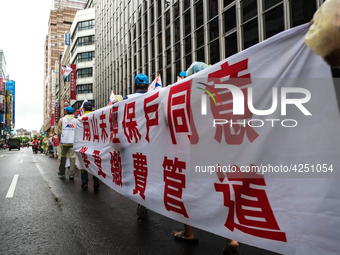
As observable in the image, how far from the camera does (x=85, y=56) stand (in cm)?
5253

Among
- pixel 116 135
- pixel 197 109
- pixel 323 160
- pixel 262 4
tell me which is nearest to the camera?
pixel 323 160

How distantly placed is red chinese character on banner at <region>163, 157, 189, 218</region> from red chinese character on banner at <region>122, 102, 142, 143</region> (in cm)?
83

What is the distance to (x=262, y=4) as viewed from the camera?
13.1 metres

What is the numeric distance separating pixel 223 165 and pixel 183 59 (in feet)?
59.0

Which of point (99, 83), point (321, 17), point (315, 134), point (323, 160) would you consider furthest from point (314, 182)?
point (99, 83)

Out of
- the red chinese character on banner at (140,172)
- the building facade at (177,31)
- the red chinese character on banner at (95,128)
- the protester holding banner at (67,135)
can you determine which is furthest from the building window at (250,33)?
the red chinese character on banner at (140,172)

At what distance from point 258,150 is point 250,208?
445 millimetres

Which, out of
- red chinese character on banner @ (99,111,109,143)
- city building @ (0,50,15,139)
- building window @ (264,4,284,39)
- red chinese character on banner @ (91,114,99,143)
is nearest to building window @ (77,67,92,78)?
city building @ (0,50,15,139)

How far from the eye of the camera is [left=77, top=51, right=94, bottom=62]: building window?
2056 inches

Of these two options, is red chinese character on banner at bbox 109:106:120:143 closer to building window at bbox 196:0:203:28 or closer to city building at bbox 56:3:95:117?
building window at bbox 196:0:203:28

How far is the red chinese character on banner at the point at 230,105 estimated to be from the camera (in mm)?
2324

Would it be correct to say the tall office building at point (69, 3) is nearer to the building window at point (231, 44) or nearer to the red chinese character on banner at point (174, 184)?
the building window at point (231, 44)

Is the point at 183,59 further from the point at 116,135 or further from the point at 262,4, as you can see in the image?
the point at 116,135

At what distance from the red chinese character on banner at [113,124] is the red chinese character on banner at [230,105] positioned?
2388 mm
